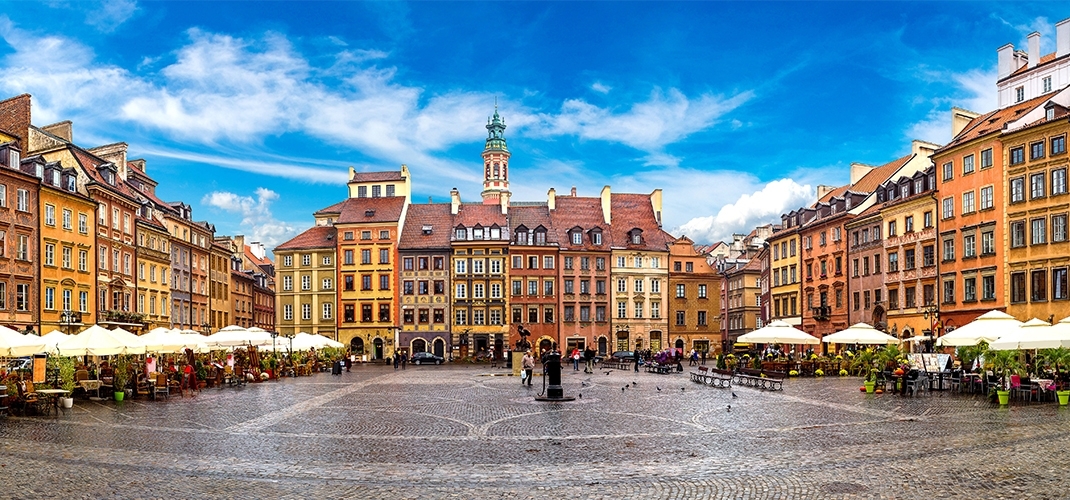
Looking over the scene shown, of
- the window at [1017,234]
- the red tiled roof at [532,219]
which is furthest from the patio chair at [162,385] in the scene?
the red tiled roof at [532,219]

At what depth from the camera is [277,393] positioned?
35.0m

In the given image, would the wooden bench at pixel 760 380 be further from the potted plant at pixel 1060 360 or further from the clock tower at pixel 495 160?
the clock tower at pixel 495 160

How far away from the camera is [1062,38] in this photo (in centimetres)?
6359

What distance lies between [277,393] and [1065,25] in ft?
178

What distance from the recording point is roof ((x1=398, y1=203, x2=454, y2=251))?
283 ft

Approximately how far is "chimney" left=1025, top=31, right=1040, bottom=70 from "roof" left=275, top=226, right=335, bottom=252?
56.0 meters

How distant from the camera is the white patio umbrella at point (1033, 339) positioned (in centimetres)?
2758

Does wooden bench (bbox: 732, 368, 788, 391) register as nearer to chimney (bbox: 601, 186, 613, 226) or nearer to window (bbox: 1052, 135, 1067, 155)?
window (bbox: 1052, 135, 1067, 155)

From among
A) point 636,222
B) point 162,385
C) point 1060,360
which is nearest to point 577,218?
point 636,222

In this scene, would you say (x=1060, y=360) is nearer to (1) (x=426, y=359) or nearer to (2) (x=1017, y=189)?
(2) (x=1017, y=189)

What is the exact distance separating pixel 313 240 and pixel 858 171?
46104mm

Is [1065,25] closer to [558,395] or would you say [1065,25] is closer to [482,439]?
[558,395]

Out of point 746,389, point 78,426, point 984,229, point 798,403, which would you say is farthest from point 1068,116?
point 78,426

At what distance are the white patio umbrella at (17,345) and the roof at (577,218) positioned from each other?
200 ft
